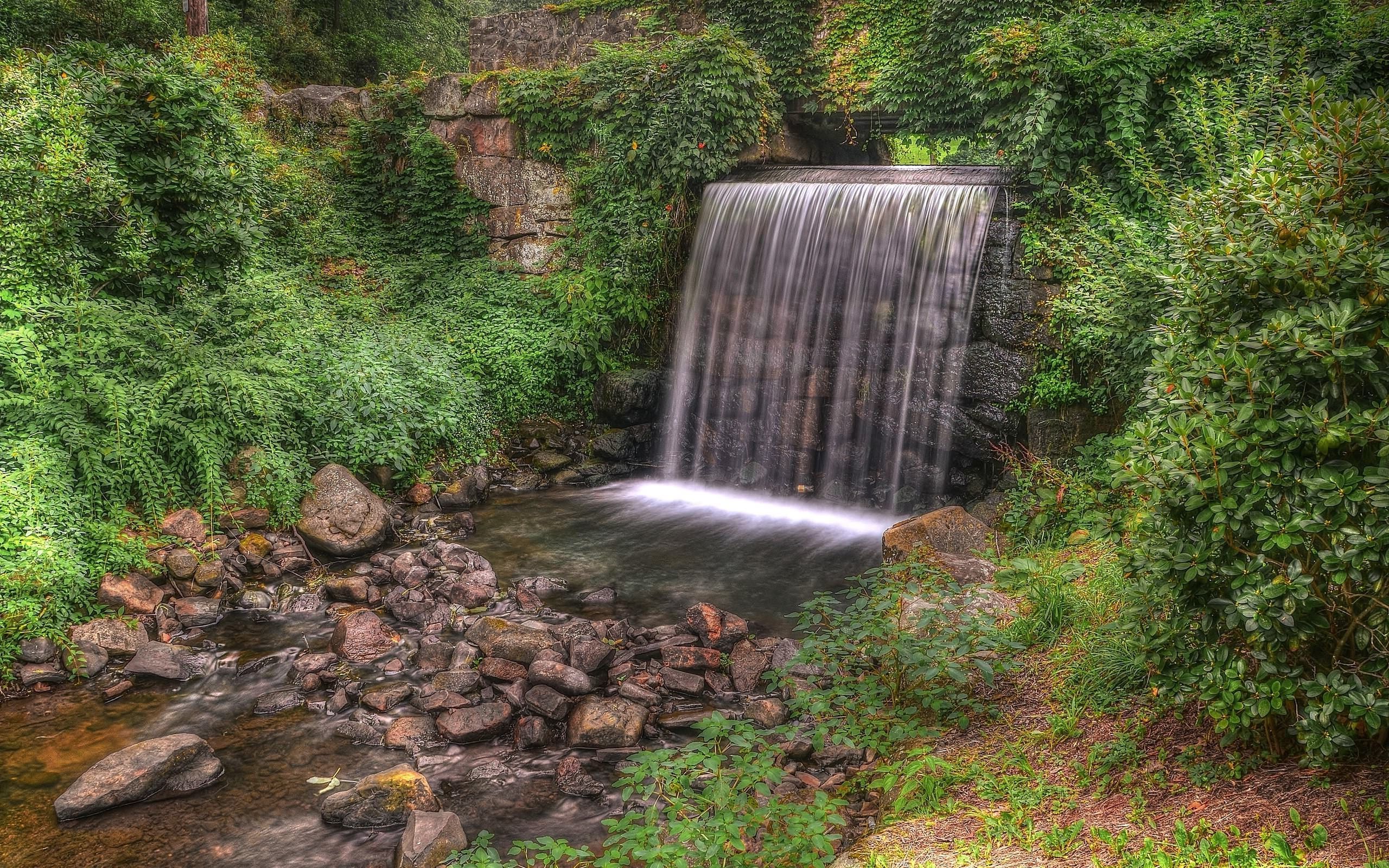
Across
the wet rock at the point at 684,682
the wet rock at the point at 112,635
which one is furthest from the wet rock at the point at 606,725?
the wet rock at the point at 112,635

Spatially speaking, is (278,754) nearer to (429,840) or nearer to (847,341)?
(429,840)

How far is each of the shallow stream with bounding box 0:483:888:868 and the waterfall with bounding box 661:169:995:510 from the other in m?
1.88

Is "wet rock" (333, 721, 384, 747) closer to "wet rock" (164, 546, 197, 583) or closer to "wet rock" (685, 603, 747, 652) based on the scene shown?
"wet rock" (685, 603, 747, 652)

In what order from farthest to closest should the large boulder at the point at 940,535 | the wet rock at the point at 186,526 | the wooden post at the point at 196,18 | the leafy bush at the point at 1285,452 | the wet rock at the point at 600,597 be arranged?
the wooden post at the point at 196,18 → the wet rock at the point at 600,597 → the wet rock at the point at 186,526 → the large boulder at the point at 940,535 → the leafy bush at the point at 1285,452

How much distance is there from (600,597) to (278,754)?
294cm

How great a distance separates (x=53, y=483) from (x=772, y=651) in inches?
230

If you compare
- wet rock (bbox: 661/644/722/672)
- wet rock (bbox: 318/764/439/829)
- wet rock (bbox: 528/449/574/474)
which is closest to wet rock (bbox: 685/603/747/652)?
wet rock (bbox: 661/644/722/672)

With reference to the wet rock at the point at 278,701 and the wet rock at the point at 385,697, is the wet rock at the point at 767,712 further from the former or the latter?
the wet rock at the point at 278,701

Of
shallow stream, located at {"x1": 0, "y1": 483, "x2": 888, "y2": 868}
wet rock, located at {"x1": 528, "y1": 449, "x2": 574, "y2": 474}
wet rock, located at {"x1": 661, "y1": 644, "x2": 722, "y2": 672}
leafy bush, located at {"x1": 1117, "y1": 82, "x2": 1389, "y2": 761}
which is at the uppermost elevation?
leafy bush, located at {"x1": 1117, "y1": 82, "x2": 1389, "y2": 761}

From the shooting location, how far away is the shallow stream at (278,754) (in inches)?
169

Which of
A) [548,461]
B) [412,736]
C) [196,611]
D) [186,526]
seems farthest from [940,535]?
[186,526]

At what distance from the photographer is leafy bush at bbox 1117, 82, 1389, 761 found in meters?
2.80

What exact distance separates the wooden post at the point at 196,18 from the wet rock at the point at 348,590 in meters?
13.1

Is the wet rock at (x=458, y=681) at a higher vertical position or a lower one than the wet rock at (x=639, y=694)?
lower
